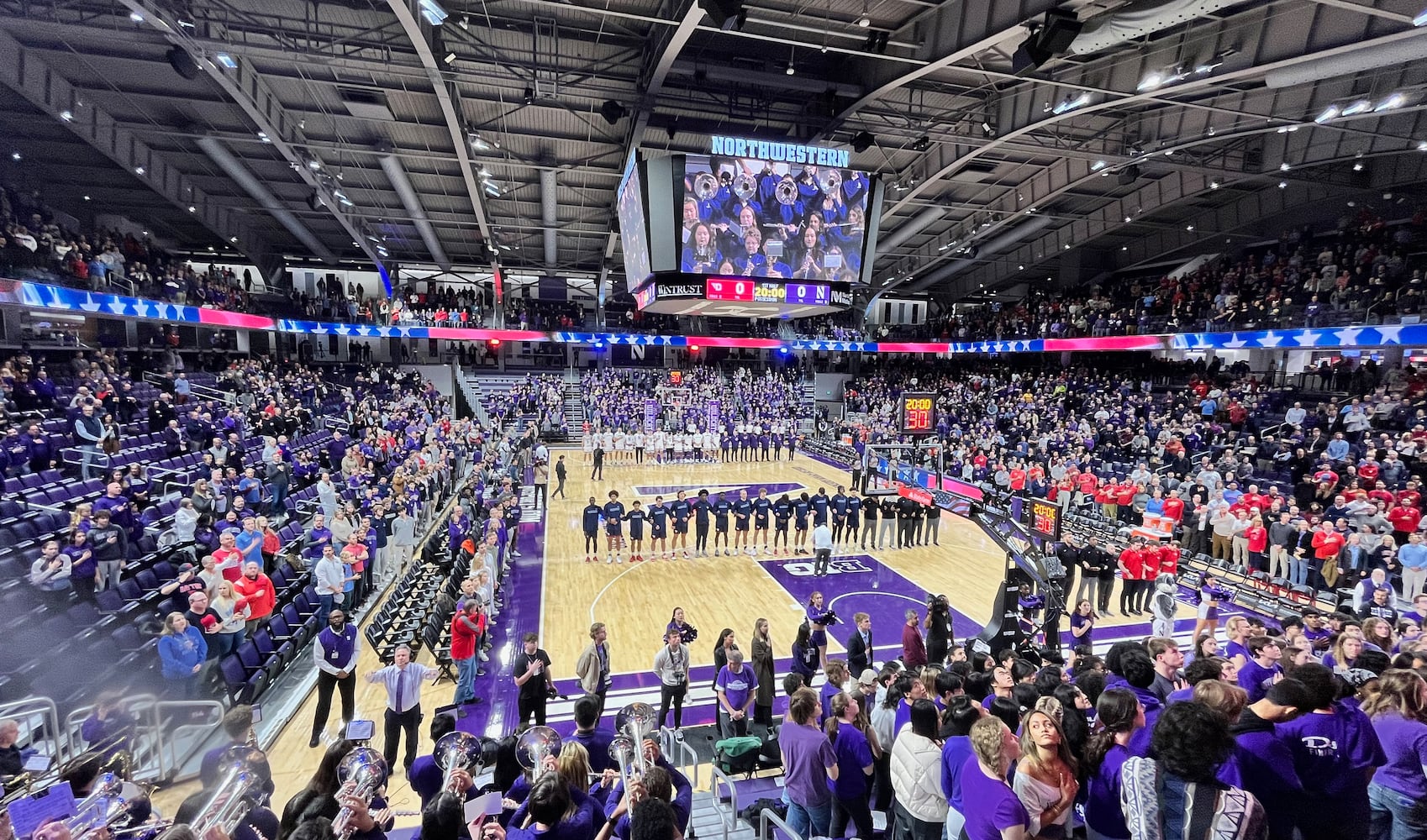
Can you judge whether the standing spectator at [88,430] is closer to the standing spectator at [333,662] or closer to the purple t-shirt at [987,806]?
the standing spectator at [333,662]

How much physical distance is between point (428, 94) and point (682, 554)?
13.7m

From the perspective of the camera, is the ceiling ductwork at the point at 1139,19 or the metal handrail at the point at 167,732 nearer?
the metal handrail at the point at 167,732

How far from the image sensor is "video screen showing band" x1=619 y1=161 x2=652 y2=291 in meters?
13.7

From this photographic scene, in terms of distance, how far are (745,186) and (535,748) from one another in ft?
40.8

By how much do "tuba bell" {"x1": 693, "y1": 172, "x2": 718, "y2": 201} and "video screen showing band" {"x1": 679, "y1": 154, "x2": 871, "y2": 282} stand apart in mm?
18

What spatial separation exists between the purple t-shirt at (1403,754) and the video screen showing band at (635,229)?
1254 centimetres

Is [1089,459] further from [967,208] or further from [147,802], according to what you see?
[147,802]

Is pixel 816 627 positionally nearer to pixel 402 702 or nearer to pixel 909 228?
pixel 402 702

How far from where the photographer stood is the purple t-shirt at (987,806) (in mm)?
2893

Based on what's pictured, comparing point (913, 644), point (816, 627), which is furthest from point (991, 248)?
point (816, 627)

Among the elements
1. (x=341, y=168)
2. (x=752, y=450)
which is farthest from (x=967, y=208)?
(x=341, y=168)

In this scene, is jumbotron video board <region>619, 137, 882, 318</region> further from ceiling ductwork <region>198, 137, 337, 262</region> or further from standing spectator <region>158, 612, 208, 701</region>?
ceiling ductwork <region>198, 137, 337, 262</region>

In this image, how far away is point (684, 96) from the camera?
16.3m

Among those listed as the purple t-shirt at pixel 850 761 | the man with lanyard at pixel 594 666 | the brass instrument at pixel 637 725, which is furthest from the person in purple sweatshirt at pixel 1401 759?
the man with lanyard at pixel 594 666
